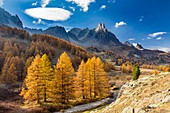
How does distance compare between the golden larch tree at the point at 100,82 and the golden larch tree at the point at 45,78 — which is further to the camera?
the golden larch tree at the point at 100,82

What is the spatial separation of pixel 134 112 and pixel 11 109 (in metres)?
43.1

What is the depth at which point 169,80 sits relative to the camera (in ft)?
69.6

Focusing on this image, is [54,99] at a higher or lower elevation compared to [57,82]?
lower

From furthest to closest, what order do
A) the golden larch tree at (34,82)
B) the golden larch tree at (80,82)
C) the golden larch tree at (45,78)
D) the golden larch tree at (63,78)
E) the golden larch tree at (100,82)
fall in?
the golden larch tree at (100,82) < the golden larch tree at (80,82) < the golden larch tree at (63,78) < the golden larch tree at (45,78) < the golden larch tree at (34,82)

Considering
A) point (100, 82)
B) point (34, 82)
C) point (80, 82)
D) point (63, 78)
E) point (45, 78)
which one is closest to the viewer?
point (34, 82)

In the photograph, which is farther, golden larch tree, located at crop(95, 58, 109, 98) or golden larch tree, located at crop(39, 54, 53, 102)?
golden larch tree, located at crop(95, 58, 109, 98)

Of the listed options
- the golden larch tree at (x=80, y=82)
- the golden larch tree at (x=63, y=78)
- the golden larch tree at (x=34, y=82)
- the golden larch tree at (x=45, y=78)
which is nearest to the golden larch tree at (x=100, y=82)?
the golden larch tree at (x=80, y=82)

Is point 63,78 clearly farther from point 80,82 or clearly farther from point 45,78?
point 80,82

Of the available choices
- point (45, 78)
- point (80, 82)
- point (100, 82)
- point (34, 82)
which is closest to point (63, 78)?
point (45, 78)

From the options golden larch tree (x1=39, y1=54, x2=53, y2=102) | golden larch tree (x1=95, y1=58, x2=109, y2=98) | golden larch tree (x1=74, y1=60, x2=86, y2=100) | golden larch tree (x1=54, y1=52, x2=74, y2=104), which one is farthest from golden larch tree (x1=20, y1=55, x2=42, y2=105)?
golden larch tree (x1=95, y1=58, x2=109, y2=98)

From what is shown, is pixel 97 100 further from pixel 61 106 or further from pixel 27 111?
pixel 27 111

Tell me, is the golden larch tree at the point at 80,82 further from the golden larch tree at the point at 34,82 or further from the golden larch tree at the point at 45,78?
the golden larch tree at the point at 34,82

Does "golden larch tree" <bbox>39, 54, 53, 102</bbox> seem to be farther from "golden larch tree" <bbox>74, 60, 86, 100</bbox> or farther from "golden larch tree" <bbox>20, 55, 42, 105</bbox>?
"golden larch tree" <bbox>74, 60, 86, 100</bbox>

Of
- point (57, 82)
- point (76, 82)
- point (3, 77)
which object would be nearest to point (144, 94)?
point (57, 82)
